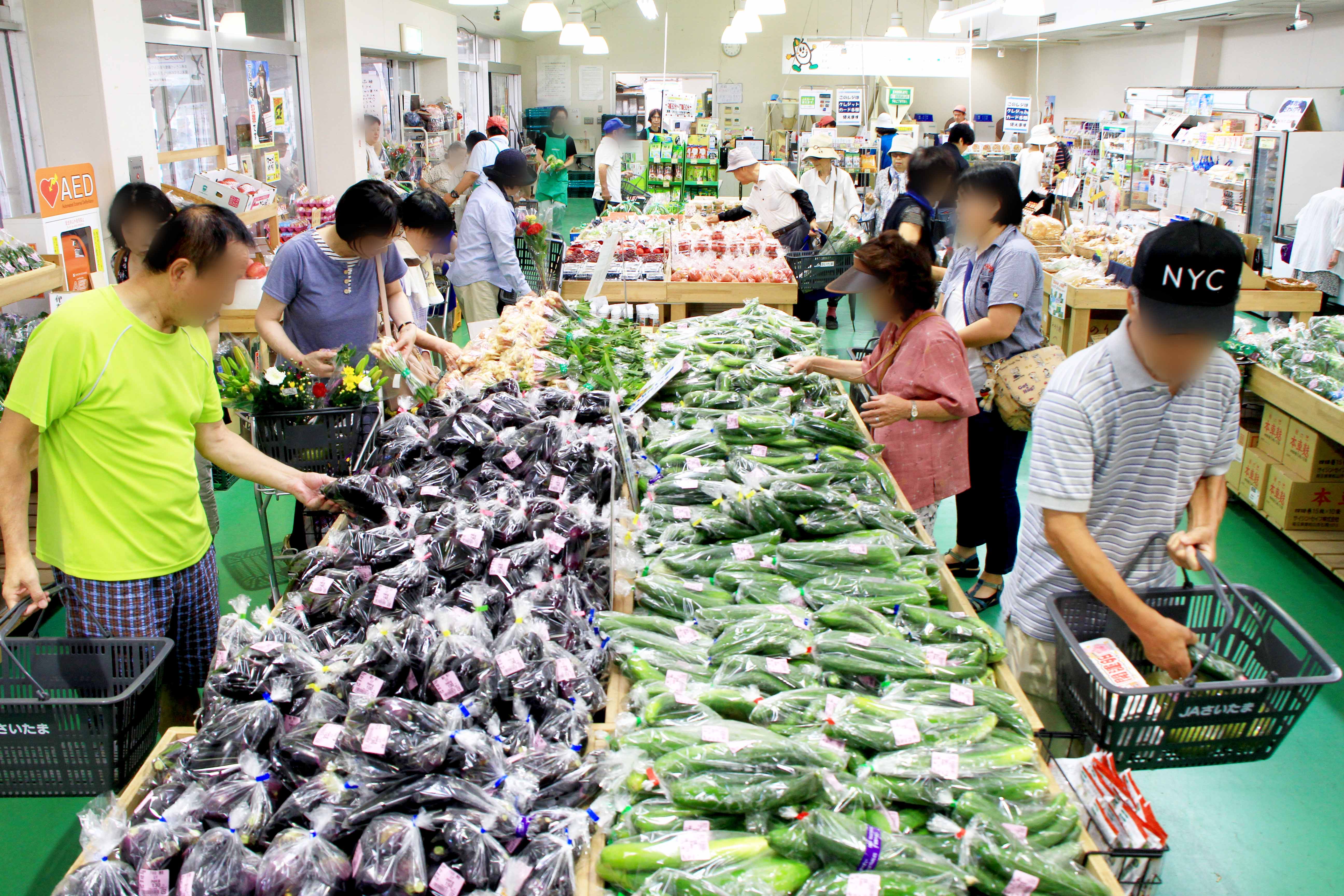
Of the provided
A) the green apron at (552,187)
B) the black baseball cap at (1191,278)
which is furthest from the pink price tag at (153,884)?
the green apron at (552,187)

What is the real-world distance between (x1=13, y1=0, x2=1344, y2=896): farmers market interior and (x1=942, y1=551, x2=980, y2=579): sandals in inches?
0.6

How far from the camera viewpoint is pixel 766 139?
22.8m

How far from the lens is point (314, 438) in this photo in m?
3.46

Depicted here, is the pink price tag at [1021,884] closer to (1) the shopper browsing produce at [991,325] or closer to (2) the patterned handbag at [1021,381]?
(1) the shopper browsing produce at [991,325]

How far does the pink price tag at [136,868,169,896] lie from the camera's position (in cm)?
154

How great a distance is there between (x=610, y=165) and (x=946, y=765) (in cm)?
1107

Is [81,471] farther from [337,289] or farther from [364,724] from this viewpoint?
[337,289]

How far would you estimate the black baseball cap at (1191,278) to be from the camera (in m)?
1.84

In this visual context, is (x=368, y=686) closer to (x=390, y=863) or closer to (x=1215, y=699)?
(x=390, y=863)

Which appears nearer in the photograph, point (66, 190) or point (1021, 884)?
point (1021, 884)

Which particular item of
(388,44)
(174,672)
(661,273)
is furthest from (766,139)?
(174,672)

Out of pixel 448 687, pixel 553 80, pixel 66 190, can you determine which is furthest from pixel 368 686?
pixel 553 80

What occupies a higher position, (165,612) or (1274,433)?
(165,612)

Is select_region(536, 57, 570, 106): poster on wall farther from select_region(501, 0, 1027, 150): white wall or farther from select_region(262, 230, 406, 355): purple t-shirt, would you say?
select_region(262, 230, 406, 355): purple t-shirt
